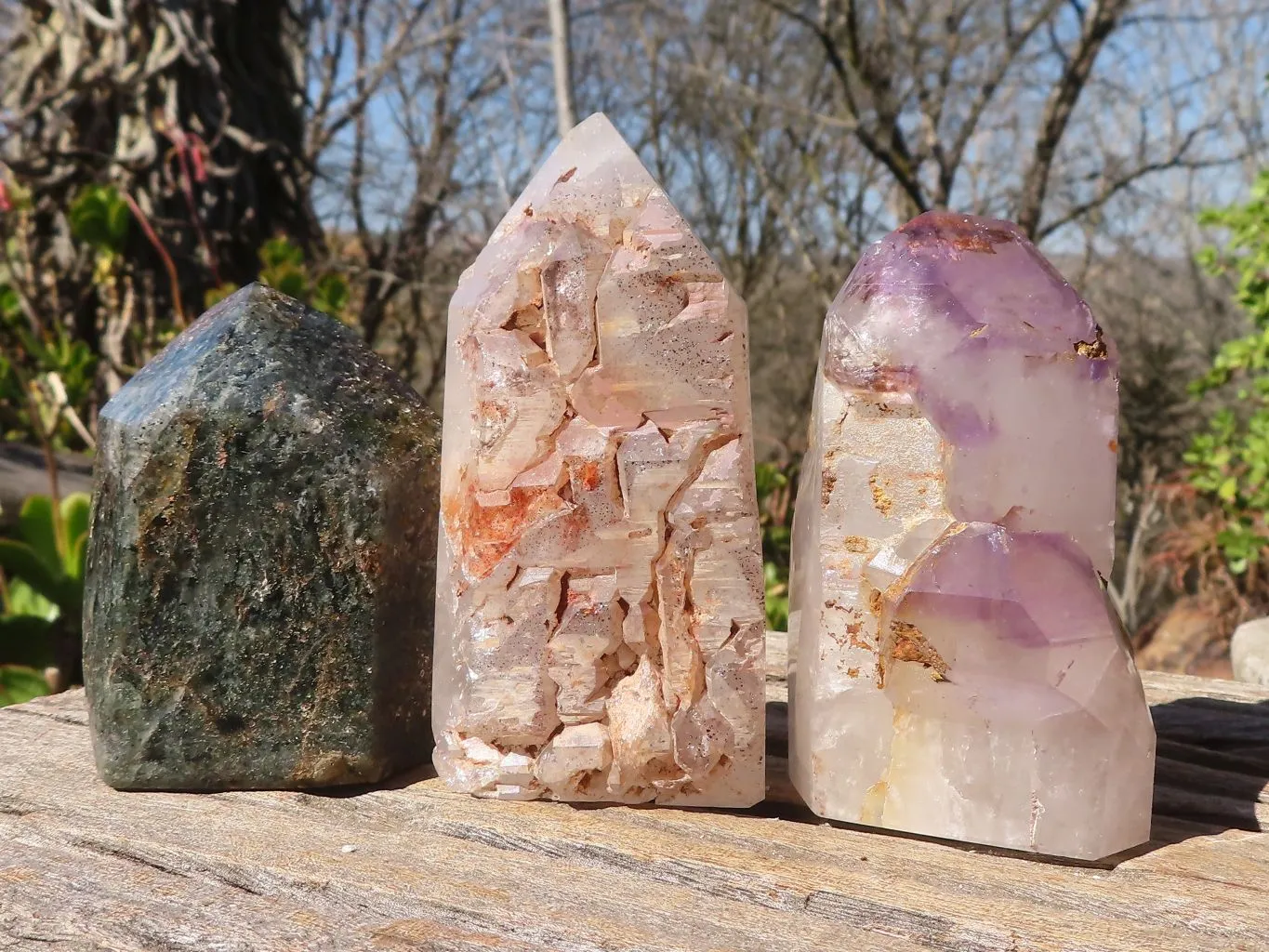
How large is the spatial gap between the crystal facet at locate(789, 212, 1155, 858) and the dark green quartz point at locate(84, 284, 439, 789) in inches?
21.3

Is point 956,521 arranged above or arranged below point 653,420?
below

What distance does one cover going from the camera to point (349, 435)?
1250 mm

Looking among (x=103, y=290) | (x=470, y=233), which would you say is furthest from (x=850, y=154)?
(x=103, y=290)

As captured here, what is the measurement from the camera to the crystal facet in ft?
3.60

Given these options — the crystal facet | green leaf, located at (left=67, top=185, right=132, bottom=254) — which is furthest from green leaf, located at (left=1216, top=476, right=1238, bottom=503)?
green leaf, located at (left=67, top=185, right=132, bottom=254)

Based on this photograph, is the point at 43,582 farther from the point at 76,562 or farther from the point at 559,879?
the point at 559,879

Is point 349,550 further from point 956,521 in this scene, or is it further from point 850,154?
point 850,154

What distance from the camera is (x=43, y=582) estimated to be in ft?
6.82

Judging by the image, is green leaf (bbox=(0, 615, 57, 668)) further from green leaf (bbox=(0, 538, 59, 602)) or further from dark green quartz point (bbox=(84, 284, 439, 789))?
dark green quartz point (bbox=(84, 284, 439, 789))

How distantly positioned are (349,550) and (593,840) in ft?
1.40

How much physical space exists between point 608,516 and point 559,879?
0.38 m

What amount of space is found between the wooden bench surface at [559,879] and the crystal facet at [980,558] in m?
0.07

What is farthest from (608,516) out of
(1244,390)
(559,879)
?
(1244,390)

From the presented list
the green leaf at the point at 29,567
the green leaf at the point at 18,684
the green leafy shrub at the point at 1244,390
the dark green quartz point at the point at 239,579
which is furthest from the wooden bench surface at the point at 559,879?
the green leafy shrub at the point at 1244,390
